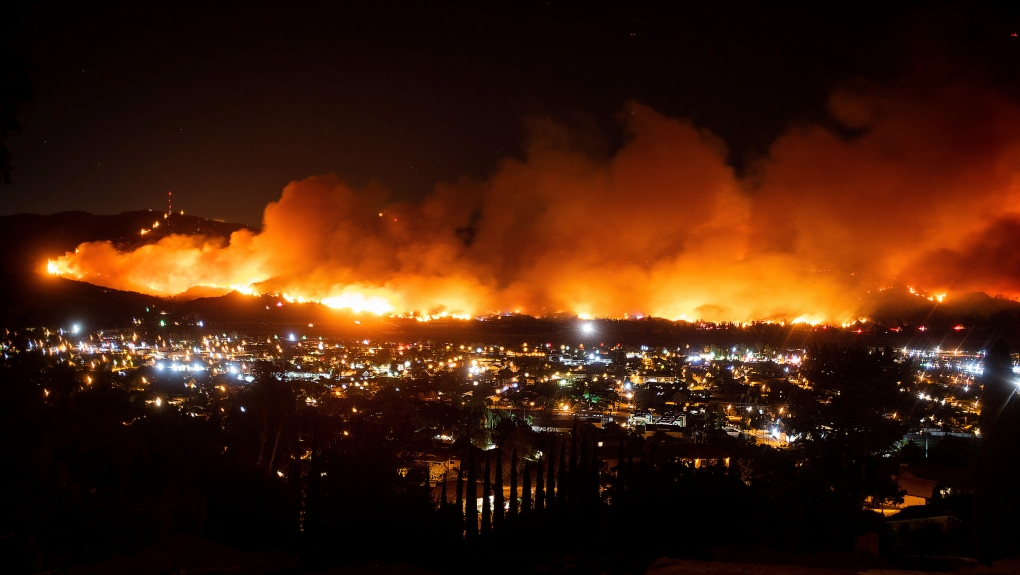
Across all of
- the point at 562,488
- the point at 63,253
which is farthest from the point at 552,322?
the point at 562,488

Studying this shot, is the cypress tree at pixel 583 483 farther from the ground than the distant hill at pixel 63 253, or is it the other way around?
the distant hill at pixel 63 253

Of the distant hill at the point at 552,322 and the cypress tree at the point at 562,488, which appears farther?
the distant hill at the point at 552,322

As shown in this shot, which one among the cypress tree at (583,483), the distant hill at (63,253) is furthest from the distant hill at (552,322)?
the cypress tree at (583,483)

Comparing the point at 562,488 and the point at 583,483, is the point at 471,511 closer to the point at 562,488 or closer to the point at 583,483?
the point at 562,488

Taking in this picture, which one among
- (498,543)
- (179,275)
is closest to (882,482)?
(498,543)

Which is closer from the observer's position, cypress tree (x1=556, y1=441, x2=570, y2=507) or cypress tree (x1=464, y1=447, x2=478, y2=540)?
cypress tree (x1=464, y1=447, x2=478, y2=540)

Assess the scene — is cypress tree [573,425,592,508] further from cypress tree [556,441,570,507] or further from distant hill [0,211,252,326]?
distant hill [0,211,252,326]

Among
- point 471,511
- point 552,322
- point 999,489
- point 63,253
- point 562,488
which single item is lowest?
point 471,511

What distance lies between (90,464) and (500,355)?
17.5 meters

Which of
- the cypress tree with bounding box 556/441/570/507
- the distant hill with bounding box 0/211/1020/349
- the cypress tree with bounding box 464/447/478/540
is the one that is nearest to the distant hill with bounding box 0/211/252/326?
the distant hill with bounding box 0/211/1020/349

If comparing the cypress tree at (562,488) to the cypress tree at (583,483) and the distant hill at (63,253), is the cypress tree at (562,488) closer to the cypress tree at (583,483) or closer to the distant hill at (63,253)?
the cypress tree at (583,483)

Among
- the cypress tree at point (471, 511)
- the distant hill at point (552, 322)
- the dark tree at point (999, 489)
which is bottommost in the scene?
the cypress tree at point (471, 511)

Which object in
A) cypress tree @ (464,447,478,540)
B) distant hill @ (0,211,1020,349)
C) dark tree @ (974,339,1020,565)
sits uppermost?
distant hill @ (0,211,1020,349)

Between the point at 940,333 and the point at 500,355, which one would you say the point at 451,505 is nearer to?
the point at 500,355
